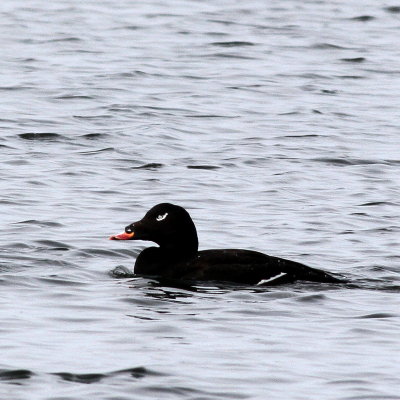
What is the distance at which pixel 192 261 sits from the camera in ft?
38.8

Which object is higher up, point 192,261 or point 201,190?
point 192,261

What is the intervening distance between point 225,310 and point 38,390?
8.16 ft

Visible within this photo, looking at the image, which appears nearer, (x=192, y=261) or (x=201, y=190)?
(x=192, y=261)

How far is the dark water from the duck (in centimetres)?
15

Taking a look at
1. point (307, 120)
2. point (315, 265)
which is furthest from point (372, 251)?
point (307, 120)

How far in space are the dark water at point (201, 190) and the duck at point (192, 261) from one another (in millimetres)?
154

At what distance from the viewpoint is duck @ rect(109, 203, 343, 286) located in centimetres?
1144

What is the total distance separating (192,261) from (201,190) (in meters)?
4.02

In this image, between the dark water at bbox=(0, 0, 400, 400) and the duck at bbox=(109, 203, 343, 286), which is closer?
the dark water at bbox=(0, 0, 400, 400)

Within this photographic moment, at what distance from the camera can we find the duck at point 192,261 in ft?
37.5

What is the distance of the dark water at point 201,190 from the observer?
9000 mm

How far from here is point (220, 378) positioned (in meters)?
8.67

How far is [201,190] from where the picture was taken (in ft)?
51.8

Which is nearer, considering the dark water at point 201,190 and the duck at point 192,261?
the dark water at point 201,190
